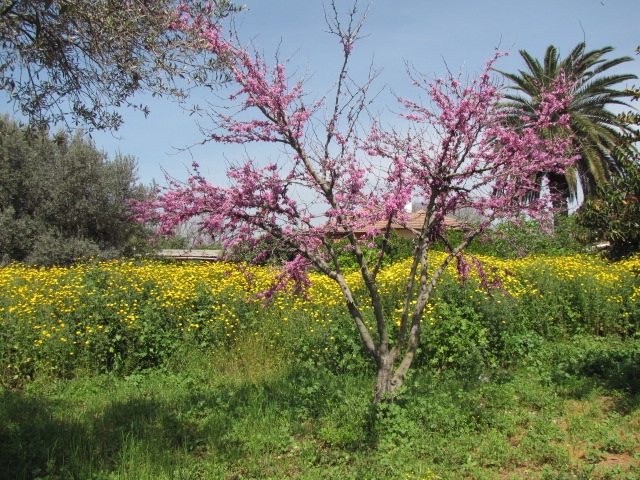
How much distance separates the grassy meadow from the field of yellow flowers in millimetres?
27

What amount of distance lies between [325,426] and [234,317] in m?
2.93

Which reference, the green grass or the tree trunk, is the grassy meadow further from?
the tree trunk

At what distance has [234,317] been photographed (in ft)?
23.4

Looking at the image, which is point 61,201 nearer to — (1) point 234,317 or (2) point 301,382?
(1) point 234,317

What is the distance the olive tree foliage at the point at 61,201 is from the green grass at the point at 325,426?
33.8 ft

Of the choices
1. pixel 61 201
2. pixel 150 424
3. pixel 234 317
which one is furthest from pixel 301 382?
pixel 61 201

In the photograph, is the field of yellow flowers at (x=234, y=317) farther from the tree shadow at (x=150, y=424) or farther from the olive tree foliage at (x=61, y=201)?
the olive tree foliage at (x=61, y=201)

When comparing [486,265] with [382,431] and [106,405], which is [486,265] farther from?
[106,405]

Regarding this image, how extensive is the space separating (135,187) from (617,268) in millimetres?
13644

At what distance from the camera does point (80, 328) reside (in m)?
6.56

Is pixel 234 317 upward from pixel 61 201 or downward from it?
downward

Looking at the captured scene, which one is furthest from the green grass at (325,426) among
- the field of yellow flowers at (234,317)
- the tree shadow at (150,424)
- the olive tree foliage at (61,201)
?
the olive tree foliage at (61,201)

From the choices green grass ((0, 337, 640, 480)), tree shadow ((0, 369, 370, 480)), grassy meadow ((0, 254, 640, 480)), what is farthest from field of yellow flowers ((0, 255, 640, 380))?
tree shadow ((0, 369, 370, 480))

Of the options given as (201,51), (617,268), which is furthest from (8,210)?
(617,268)
